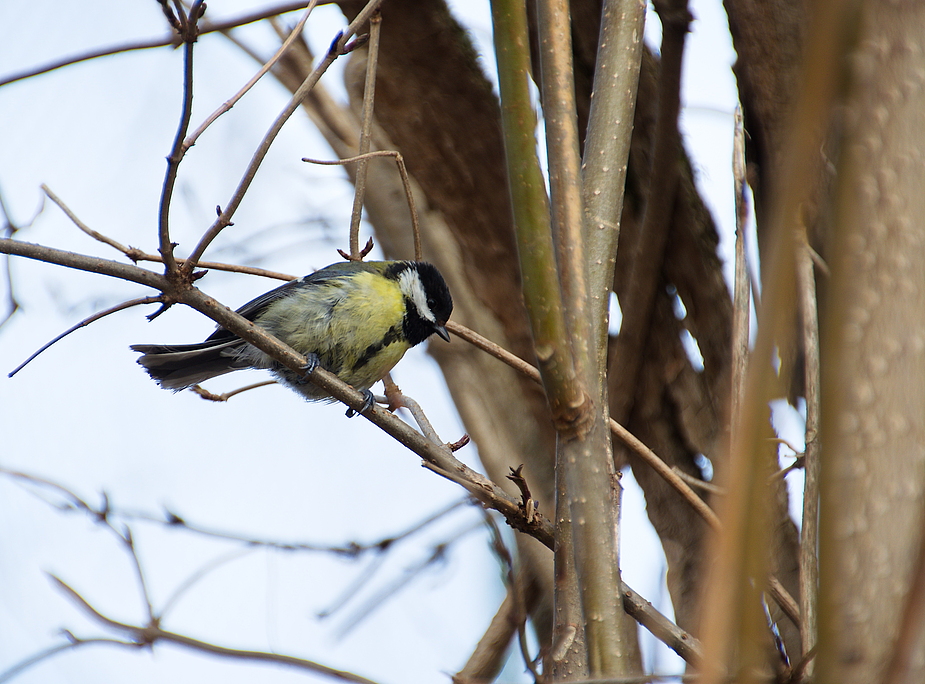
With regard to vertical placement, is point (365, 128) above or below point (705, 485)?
above

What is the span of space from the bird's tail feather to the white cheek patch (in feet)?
2.36

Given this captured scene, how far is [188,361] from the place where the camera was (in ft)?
10.4

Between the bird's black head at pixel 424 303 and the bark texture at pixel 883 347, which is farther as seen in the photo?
the bird's black head at pixel 424 303

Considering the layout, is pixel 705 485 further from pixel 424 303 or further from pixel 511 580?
pixel 424 303

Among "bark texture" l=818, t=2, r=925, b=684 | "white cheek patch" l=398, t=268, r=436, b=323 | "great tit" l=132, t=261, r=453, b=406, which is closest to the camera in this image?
"bark texture" l=818, t=2, r=925, b=684

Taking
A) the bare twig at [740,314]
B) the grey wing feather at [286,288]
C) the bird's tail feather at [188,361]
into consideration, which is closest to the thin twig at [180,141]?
the bare twig at [740,314]

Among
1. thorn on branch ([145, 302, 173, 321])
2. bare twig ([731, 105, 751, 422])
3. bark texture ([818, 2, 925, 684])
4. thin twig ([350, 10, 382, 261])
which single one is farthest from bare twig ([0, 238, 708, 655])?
bark texture ([818, 2, 925, 684])

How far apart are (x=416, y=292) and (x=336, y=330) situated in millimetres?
389

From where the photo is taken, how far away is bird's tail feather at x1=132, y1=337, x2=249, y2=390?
3.02m

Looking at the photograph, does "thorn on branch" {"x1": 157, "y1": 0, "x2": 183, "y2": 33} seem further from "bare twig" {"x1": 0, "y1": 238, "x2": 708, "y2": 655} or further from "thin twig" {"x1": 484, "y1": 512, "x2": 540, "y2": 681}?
"thin twig" {"x1": 484, "y1": 512, "x2": 540, "y2": 681}

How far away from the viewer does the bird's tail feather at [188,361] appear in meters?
3.02

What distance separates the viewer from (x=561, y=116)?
3.78 ft

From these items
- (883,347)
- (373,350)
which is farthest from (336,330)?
(883,347)

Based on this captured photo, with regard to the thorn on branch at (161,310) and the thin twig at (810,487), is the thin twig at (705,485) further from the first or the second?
the thorn on branch at (161,310)
